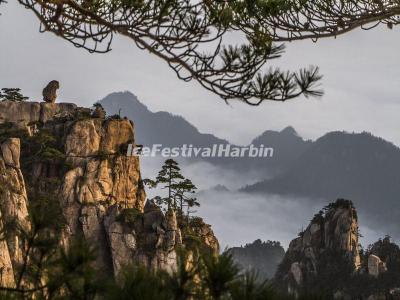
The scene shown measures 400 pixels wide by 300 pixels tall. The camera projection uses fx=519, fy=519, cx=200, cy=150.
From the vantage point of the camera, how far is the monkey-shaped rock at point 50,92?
45719 mm

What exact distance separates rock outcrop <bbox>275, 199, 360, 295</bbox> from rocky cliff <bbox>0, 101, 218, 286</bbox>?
18236 millimetres

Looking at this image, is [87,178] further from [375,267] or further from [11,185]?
[375,267]

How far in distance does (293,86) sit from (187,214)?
37.9 m

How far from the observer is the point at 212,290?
2867mm

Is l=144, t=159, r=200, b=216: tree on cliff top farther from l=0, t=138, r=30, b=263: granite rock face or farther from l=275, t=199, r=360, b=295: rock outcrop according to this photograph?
l=275, t=199, r=360, b=295: rock outcrop

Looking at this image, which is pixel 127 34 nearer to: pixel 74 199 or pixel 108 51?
pixel 108 51

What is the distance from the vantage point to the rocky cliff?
114 feet

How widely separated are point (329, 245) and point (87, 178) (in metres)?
30.5

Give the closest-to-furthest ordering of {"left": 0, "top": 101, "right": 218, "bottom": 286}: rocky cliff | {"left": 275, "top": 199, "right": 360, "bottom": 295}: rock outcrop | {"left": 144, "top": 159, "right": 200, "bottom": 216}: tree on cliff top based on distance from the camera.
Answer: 1. {"left": 0, "top": 101, "right": 218, "bottom": 286}: rocky cliff
2. {"left": 144, "top": 159, "right": 200, "bottom": 216}: tree on cliff top
3. {"left": 275, "top": 199, "right": 360, "bottom": 295}: rock outcrop

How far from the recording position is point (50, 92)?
45812 millimetres

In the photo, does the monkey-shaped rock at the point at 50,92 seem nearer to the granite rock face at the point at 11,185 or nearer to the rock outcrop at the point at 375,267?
the granite rock face at the point at 11,185

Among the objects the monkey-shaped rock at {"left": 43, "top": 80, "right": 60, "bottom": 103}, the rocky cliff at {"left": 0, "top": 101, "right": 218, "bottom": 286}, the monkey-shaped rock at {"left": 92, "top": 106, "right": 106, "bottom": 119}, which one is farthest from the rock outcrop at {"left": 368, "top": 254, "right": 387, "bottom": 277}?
the monkey-shaped rock at {"left": 43, "top": 80, "right": 60, "bottom": 103}

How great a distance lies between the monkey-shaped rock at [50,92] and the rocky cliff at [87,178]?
208cm

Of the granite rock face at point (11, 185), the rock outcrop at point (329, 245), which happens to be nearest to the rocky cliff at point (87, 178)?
the granite rock face at point (11, 185)
